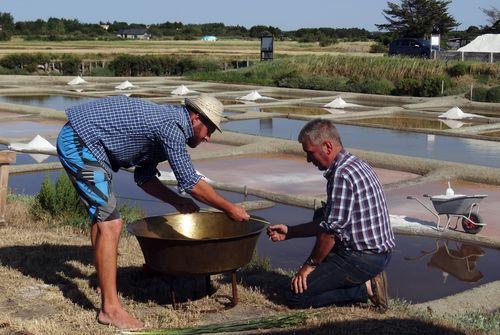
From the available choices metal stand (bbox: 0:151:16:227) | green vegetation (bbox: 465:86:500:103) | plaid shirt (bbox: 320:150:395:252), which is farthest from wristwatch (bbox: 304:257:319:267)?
green vegetation (bbox: 465:86:500:103)

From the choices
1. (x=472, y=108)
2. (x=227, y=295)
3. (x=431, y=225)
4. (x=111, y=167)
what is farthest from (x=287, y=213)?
(x=472, y=108)

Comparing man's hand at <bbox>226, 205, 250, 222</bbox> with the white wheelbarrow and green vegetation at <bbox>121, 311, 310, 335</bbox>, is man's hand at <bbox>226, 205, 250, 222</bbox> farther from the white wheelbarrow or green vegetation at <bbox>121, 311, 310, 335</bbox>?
the white wheelbarrow

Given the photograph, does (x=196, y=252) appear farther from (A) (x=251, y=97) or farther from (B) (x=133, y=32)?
(B) (x=133, y=32)

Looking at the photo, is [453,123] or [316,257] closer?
[316,257]

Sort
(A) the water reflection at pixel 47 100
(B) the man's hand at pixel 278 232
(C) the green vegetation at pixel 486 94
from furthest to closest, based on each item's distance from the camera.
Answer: (C) the green vegetation at pixel 486 94 → (A) the water reflection at pixel 47 100 → (B) the man's hand at pixel 278 232

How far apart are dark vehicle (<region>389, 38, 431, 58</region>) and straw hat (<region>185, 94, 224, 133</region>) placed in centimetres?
3904

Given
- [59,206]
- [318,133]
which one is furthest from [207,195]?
[59,206]

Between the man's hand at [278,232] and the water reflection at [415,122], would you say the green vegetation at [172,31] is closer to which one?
the water reflection at [415,122]

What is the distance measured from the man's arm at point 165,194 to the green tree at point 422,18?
64304mm

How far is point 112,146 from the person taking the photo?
16.4 ft

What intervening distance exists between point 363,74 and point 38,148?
19754 mm

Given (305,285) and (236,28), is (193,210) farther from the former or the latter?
(236,28)

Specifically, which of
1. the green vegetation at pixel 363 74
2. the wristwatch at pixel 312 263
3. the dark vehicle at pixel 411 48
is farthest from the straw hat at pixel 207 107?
the dark vehicle at pixel 411 48

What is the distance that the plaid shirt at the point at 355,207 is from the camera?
511 centimetres
